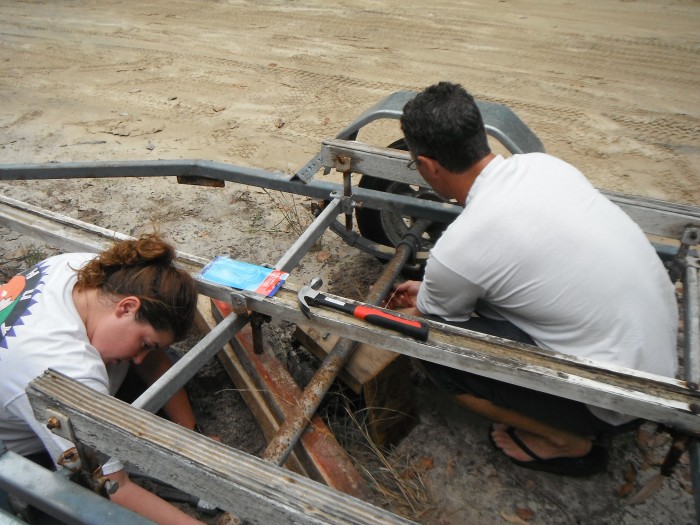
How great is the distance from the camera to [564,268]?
6.52 ft

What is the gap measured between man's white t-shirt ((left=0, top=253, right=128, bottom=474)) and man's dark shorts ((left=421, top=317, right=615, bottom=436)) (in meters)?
1.40

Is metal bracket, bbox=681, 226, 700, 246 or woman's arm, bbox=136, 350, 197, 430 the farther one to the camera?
woman's arm, bbox=136, 350, 197, 430

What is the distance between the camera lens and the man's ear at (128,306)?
2084 mm

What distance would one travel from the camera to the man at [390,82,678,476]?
1980 mm

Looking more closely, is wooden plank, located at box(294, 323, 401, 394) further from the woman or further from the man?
the woman

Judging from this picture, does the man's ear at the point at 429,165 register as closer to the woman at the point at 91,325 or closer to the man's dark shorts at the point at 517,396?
the man's dark shorts at the point at 517,396

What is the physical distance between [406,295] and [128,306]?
1.38 m

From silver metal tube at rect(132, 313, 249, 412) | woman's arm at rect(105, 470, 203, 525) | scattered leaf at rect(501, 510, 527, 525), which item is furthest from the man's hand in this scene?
woman's arm at rect(105, 470, 203, 525)

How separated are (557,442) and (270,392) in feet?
4.23

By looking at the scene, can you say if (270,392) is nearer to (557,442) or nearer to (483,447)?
(483,447)

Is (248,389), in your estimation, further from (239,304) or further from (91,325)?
(91,325)

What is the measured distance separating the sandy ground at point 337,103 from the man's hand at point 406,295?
0.46 meters

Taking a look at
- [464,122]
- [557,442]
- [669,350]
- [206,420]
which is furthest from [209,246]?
[669,350]

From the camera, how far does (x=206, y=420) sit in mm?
2803
